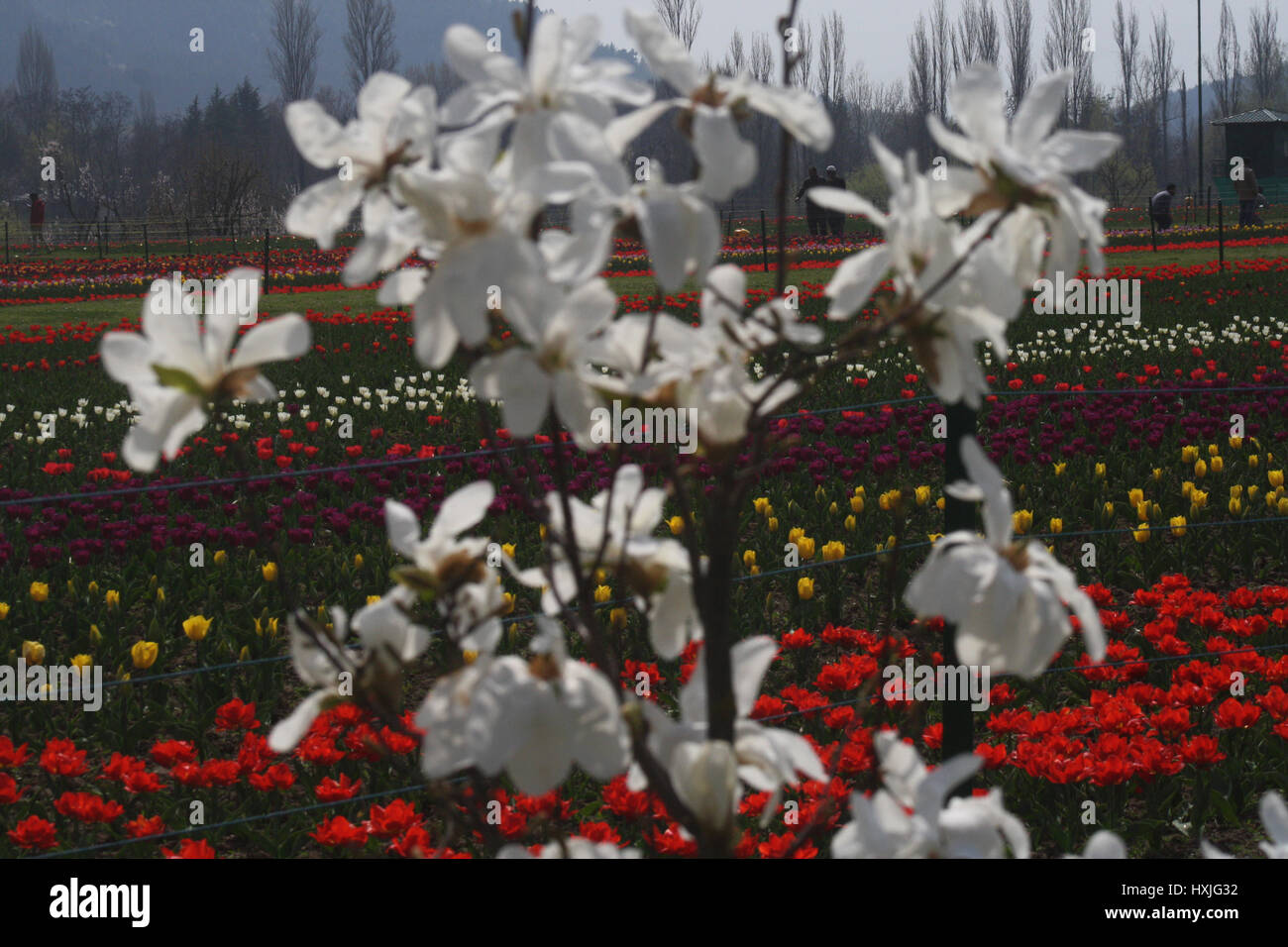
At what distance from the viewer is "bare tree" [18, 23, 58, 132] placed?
112562 millimetres

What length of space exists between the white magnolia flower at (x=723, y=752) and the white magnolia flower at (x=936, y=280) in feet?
0.97

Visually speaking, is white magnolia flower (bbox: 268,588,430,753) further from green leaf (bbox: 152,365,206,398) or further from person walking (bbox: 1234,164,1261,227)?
person walking (bbox: 1234,164,1261,227)

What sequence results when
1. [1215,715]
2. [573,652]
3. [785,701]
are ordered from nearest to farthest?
[1215,715] → [785,701] → [573,652]

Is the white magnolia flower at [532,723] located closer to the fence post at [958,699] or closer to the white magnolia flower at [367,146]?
the white magnolia flower at [367,146]

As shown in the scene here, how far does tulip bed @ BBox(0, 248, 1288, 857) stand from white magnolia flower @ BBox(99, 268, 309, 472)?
0.30 ft

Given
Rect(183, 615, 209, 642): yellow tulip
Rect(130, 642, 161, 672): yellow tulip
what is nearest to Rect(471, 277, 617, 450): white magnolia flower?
Rect(130, 642, 161, 672): yellow tulip

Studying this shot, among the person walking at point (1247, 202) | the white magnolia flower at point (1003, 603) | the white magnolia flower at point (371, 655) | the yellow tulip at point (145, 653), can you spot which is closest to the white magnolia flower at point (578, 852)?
the white magnolia flower at point (371, 655)

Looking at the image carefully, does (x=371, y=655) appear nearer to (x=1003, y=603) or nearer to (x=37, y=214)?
(x=1003, y=603)

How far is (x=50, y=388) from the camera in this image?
8.84m

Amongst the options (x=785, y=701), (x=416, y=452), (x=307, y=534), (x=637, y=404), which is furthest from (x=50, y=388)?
(x=637, y=404)

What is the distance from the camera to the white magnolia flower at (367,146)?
3.41 ft
